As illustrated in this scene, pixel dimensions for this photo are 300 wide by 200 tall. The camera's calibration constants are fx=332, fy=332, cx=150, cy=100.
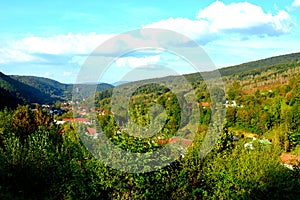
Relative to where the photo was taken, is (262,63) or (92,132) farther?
(262,63)

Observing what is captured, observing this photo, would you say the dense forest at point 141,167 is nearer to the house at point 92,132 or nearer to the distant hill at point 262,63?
the house at point 92,132

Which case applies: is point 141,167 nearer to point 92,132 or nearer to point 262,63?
point 92,132

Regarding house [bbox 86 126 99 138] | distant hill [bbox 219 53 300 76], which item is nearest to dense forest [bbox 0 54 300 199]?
house [bbox 86 126 99 138]

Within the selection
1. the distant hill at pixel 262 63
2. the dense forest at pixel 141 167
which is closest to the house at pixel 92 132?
the dense forest at pixel 141 167

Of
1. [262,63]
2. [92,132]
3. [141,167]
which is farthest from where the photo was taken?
[262,63]

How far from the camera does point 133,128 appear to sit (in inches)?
233

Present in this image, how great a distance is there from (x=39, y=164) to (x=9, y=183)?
733 mm

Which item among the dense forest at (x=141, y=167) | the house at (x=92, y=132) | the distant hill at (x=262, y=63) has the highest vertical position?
the distant hill at (x=262, y=63)

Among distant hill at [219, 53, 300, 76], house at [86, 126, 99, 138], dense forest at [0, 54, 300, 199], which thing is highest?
distant hill at [219, 53, 300, 76]

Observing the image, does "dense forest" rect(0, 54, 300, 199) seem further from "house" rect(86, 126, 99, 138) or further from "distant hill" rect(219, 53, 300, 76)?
"distant hill" rect(219, 53, 300, 76)

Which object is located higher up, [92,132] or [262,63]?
[262,63]

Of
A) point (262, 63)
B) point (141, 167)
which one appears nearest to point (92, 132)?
point (141, 167)

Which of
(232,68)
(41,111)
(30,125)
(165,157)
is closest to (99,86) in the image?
(165,157)

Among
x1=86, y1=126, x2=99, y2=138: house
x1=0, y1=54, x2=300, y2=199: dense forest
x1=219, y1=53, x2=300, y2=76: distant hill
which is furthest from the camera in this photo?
x1=219, y1=53, x2=300, y2=76: distant hill
